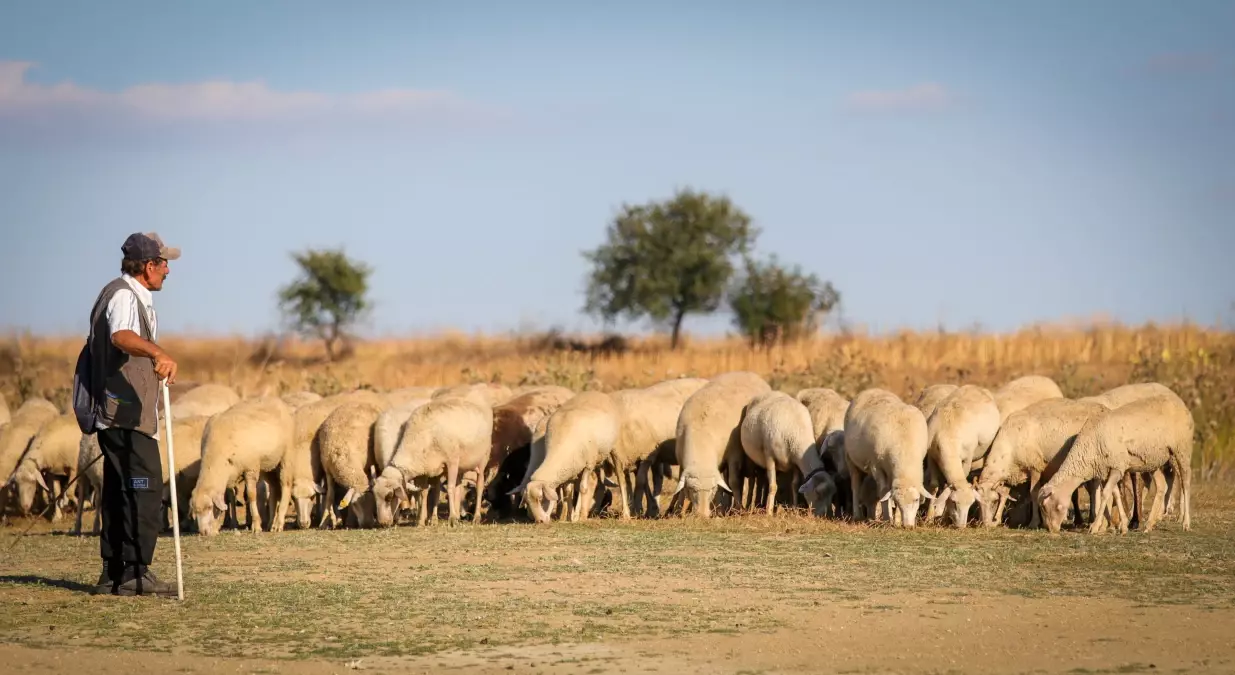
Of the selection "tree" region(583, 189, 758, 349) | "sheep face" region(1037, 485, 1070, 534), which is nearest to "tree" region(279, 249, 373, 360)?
"tree" region(583, 189, 758, 349)

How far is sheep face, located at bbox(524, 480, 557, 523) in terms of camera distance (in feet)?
62.0

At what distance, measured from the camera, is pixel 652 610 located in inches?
445

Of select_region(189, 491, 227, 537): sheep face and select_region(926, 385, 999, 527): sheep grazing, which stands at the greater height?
select_region(926, 385, 999, 527): sheep grazing

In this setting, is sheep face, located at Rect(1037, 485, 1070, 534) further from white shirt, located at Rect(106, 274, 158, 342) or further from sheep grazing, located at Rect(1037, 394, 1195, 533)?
white shirt, located at Rect(106, 274, 158, 342)

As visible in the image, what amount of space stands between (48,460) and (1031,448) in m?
13.7

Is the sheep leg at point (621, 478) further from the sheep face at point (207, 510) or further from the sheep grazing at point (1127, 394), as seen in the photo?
the sheep grazing at point (1127, 394)

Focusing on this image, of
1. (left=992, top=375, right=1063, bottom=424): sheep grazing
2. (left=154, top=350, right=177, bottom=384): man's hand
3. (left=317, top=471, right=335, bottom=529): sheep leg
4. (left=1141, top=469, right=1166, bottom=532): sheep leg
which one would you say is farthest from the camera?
(left=992, top=375, right=1063, bottom=424): sheep grazing

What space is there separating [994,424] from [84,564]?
37.0ft

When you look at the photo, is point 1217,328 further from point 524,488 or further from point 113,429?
point 113,429

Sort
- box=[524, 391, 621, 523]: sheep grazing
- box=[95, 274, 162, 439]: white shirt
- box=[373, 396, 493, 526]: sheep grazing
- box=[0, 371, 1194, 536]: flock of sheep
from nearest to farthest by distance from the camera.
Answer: box=[95, 274, 162, 439]: white shirt < box=[0, 371, 1194, 536]: flock of sheep < box=[373, 396, 493, 526]: sheep grazing < box=[524, 391, 621, 523]: sheep grazing

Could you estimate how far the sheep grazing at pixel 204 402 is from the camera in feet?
76.6

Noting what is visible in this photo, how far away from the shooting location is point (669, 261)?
49.5 meters

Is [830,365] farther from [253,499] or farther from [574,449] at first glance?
[253,499]

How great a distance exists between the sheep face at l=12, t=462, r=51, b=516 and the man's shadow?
8.52 meters
